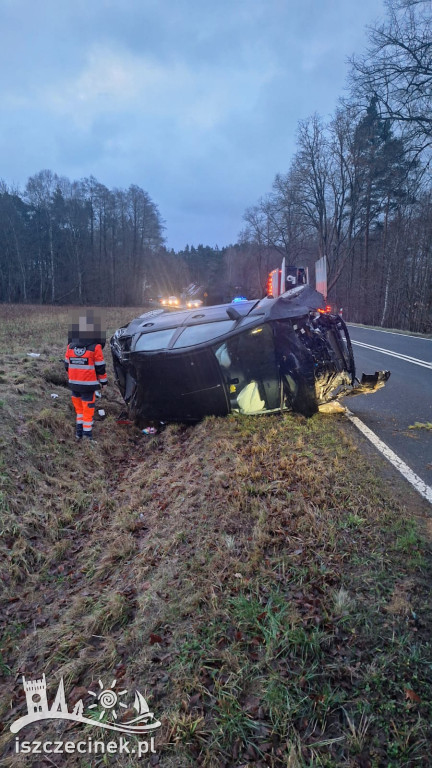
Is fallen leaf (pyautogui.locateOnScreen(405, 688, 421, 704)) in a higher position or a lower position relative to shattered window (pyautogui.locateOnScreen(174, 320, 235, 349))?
lower

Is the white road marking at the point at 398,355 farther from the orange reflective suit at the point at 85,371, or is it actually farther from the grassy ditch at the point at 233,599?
the orange reflective suit at the point at 85,371

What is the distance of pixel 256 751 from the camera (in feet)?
4.81

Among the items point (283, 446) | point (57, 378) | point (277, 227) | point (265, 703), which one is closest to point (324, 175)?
point (277, 227)

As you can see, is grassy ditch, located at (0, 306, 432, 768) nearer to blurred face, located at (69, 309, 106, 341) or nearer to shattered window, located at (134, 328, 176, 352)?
shattered window, located at (134, 328, 176, 352)

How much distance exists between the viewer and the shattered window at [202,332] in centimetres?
460

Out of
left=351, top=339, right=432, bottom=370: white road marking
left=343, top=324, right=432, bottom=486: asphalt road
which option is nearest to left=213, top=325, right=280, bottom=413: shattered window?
left=343, top=324, right=432, bottom=486: asphalt road

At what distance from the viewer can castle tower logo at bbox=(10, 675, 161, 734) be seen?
5.44 feet

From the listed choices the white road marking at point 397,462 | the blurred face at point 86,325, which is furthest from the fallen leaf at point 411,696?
the blurred face at point 86,325

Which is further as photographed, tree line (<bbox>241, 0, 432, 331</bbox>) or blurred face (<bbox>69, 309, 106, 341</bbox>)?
tree line (<bbox>241, 0, 432, 331</bbox>)

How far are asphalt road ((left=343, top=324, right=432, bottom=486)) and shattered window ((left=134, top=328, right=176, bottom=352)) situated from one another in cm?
286

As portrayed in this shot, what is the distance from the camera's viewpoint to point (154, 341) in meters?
5.05

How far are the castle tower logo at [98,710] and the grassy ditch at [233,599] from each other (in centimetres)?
4

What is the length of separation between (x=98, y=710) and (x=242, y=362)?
338 centimetres

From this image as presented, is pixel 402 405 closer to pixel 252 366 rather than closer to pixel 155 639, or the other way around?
pixel 252 366
